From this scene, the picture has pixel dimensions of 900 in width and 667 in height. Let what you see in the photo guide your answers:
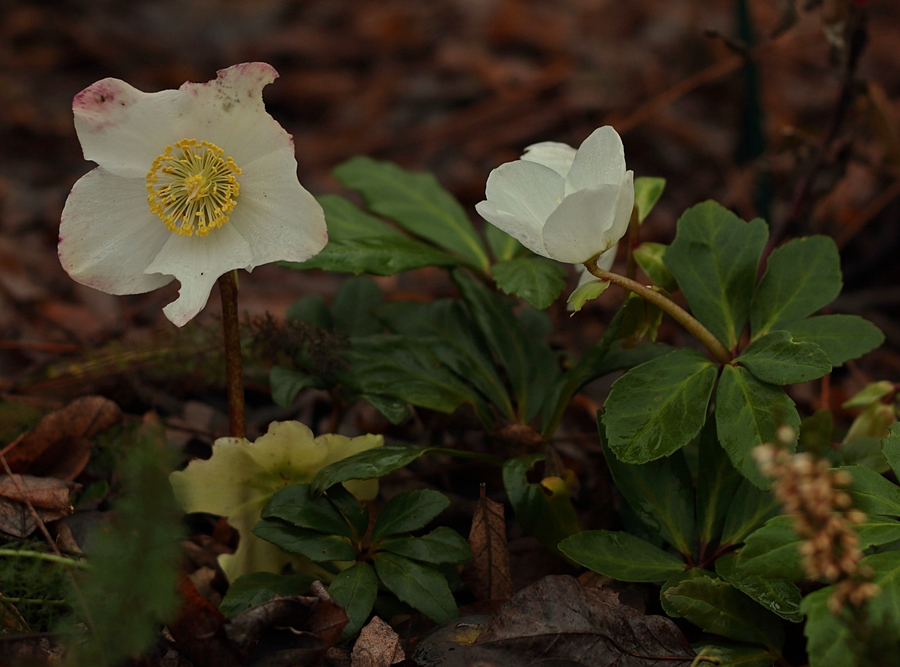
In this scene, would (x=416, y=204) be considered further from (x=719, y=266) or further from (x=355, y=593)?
(x=355, y=593)

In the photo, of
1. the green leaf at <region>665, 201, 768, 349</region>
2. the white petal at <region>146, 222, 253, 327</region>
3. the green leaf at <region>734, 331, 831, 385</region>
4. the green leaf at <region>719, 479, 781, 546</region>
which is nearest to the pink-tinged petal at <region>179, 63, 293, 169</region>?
the white petal at <region>146, 222, 253, 327</region>

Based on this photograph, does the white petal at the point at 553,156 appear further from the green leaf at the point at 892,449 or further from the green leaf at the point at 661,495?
the green leaf at the point at 892,449

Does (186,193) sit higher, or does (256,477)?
(186,193)

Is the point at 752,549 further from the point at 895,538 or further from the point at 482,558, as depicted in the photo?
the point at 482,558

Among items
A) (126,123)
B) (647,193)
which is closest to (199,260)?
(126,123)

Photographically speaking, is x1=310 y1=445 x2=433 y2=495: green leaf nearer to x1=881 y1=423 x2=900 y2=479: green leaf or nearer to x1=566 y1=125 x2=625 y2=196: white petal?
x1=566 y1=125 x2=625 y2=196: white petal

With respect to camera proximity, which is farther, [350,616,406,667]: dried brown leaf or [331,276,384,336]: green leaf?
[331,276,384,336]: green leaf
